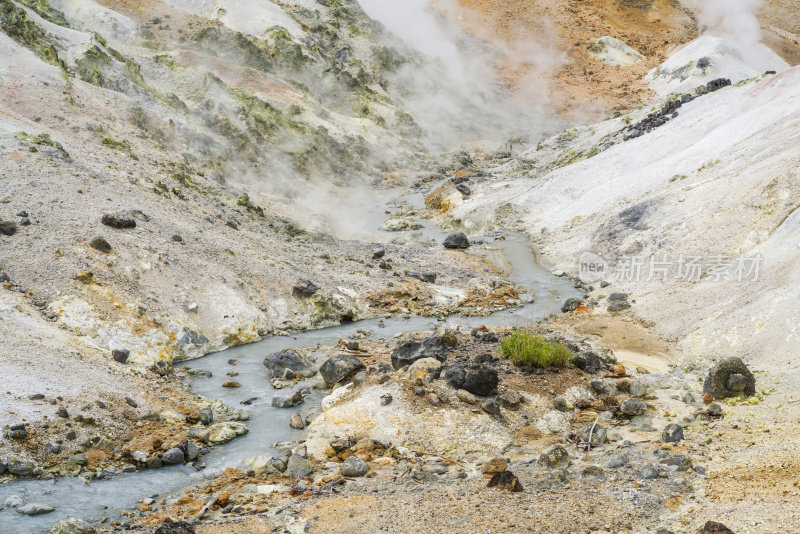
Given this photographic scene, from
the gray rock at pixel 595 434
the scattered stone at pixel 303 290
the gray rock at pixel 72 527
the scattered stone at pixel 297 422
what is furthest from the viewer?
the scattered stone at pixel 303 290

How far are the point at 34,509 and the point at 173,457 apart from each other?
191cm

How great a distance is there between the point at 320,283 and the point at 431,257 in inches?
239

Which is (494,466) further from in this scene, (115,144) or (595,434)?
(115,144)

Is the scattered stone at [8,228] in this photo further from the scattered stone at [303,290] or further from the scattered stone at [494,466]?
the scattered stone at [494,466]

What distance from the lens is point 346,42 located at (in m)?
51.7

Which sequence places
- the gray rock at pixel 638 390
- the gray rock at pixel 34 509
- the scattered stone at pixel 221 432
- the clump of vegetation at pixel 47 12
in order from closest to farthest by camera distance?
1. the gray rock at pixel 34 509
2. the scattered stone at pixel 221 432
3. the gray rock at pixel 638 390
4. the clump of vegetation at pixel 47 12

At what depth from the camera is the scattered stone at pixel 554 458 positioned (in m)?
7.59

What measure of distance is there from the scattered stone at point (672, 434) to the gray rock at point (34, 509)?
7.35m

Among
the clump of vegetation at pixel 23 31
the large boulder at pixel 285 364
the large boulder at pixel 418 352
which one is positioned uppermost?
the clump of vegetation at pixel 23 31

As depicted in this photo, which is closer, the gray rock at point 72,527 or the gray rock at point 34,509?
the gray rock at point 72,527

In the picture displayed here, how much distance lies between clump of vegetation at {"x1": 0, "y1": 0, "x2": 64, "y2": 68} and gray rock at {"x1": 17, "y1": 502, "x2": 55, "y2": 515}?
21184 mm

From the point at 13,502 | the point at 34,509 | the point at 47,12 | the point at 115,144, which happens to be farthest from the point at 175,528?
the point at 47,12

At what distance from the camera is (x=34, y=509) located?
7012 mm

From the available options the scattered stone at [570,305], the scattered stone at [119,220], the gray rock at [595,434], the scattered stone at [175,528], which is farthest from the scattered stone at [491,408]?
the scattered stone at [119,220]
